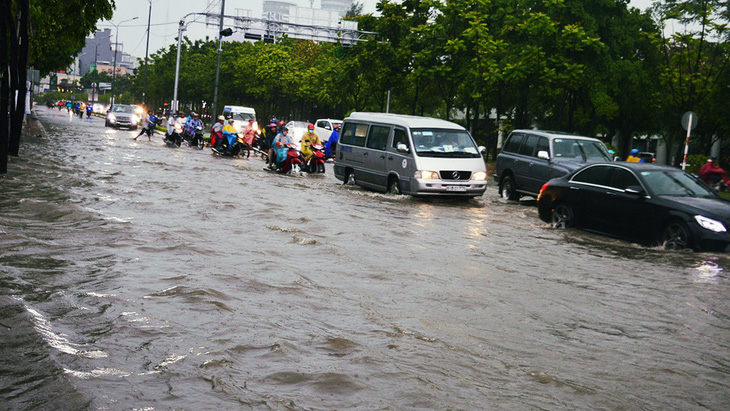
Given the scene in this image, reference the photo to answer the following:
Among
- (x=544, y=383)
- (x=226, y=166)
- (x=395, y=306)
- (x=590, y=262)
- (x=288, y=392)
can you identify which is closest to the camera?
(x=288, y=392)

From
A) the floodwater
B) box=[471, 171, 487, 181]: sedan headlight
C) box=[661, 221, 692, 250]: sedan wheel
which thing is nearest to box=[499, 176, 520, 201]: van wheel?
box=[471, 171, 487, 181]: sedan headlight

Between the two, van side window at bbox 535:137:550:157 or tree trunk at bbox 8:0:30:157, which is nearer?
van side window at bbox 535:137:550:157

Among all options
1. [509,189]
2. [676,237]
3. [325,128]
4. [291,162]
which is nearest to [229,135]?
[291,162]

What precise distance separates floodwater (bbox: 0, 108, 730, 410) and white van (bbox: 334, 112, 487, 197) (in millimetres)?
3455

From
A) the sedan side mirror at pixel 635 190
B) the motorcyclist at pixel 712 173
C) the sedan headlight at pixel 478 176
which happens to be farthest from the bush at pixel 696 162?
the sedan side mirror at pixel 635 190

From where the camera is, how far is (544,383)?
5875mm

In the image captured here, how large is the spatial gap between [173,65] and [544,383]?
106076mm

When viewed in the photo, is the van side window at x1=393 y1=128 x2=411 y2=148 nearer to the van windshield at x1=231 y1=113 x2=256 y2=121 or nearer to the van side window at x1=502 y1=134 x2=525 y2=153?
the van side window at x1=502 y1=134 x2=525 y2=153

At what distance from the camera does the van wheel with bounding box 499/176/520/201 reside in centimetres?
2072

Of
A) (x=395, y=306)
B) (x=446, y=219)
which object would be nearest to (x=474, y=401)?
(x=395, y=306)

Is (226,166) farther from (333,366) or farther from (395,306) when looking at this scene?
(333,366)

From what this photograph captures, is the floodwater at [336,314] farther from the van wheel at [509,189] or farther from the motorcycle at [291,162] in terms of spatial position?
the motorcycle at [291,162]

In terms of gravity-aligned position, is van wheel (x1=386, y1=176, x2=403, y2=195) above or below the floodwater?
above

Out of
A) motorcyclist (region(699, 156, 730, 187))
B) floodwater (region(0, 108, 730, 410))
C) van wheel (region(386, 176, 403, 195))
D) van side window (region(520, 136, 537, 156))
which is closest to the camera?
floodwater (region(0, 108, 730, 410))
